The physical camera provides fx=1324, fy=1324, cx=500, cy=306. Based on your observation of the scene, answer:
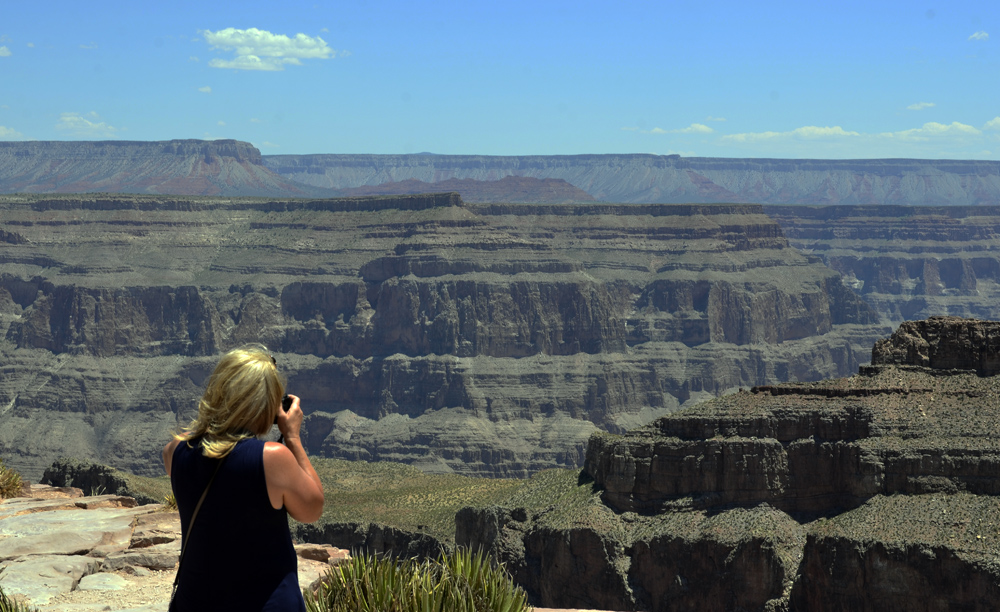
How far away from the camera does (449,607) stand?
16688mm

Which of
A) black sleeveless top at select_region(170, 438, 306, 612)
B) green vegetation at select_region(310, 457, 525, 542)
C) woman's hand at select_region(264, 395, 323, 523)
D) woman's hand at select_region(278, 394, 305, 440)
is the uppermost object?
woman's hand at select_region(278, 394, 305, 440)

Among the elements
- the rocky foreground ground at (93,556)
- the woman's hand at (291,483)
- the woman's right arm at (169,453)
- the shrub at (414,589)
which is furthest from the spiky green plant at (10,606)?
the woman's hand at (291,483)

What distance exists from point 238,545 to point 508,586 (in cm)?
575

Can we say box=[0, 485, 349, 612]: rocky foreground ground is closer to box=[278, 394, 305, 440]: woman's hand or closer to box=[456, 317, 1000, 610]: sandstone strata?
box=[278, 394, 305, 440]: woman's hand

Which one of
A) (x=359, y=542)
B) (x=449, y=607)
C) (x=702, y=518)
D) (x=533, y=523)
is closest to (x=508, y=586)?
(x=449, y=607)

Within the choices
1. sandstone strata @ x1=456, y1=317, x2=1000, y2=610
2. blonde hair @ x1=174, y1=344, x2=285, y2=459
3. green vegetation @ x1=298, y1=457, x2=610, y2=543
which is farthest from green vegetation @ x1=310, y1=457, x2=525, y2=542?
blonde hair @ x1=174, y1=344, x2=285, y2=459

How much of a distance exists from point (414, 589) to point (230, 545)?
4.73 metres

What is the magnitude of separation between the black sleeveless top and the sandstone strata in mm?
55051

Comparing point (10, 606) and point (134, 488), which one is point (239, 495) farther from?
point (134, 488)

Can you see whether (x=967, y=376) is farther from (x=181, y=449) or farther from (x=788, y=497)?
(x=181, y=449)

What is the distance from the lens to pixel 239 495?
1237 centimetres

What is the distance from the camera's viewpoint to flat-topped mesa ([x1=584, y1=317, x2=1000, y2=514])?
70.7 meters

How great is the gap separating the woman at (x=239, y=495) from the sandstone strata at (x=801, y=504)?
55.2 metres

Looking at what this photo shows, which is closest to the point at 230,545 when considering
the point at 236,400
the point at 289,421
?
the point at 289,421
